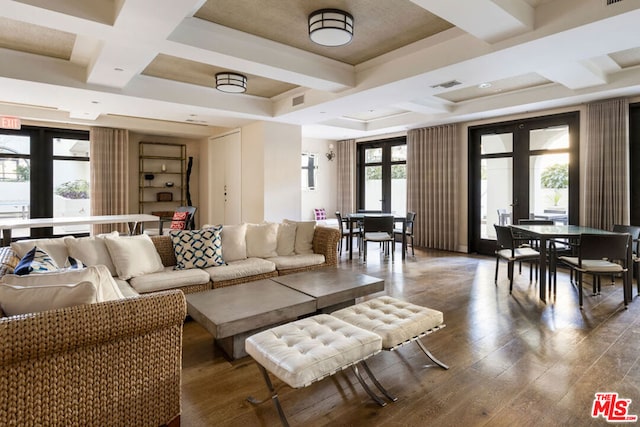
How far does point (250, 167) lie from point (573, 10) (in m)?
5.49

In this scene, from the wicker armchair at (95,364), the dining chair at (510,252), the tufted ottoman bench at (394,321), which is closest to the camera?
the wicker armchair at (95,364)

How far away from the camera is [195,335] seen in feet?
10.5

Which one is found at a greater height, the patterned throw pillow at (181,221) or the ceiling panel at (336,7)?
the ceiling panel at (336,7)

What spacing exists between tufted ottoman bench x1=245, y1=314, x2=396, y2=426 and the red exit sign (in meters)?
7.12

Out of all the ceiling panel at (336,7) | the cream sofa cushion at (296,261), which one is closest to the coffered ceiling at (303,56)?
the ceiling panel at (336,7)

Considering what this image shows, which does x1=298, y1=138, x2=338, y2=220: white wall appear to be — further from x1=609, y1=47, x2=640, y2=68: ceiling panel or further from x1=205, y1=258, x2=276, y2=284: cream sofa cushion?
x1=609, y1=47, x2=640, y2=68: ceiling panel

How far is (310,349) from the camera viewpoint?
189 cm

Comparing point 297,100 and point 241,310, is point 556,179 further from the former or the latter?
point 241,310

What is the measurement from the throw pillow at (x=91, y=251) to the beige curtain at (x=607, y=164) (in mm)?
6396

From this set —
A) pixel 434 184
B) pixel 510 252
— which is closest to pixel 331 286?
pixel 510 252

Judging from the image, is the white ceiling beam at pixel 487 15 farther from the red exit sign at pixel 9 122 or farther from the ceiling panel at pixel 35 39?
the red exit sign at pixel 9 122

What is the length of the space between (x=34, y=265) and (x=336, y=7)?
3075mm

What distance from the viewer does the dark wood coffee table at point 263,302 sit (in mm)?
2494

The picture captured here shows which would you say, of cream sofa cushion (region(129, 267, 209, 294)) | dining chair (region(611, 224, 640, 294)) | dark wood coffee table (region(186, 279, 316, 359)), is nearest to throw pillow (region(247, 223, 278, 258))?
cream sofa cushion (region(129, 267, 209, 294))
